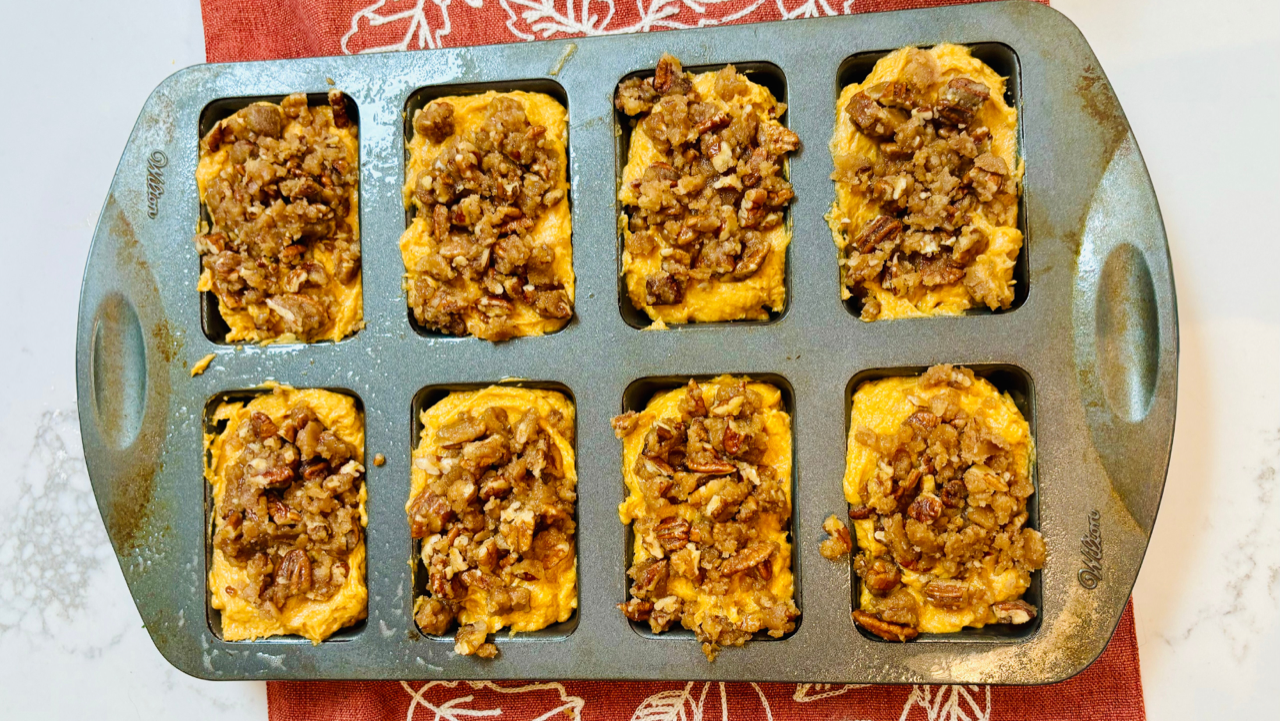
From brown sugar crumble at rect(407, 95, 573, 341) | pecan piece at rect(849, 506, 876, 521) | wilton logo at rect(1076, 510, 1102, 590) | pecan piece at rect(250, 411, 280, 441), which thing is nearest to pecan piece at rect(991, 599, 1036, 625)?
wilton logo at rect(1076, 510, 1102, 590)

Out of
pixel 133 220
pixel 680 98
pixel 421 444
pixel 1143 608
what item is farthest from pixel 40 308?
pixel 1143 608

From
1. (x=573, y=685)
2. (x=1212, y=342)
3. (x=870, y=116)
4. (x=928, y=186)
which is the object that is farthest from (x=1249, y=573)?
(x=573, y=685)

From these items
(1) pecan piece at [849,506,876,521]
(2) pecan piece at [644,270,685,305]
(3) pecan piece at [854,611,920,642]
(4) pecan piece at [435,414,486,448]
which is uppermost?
(2) pecan piece at [644,270,685,305]

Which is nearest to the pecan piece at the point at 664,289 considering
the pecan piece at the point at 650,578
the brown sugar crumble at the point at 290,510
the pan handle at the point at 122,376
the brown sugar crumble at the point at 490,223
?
the brown sugar crumble at the point at 490,223

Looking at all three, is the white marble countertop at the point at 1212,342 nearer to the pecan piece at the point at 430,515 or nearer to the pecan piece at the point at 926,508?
the pecan piece at the point at 926,508

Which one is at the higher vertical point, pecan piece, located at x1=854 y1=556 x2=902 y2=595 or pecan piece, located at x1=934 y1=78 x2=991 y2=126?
pecan piece, located at x1=934 y1=78 x2=991 y2=126

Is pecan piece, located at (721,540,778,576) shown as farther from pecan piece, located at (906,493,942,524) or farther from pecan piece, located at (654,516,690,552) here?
pecan piece, located at (906,493,942,524)
